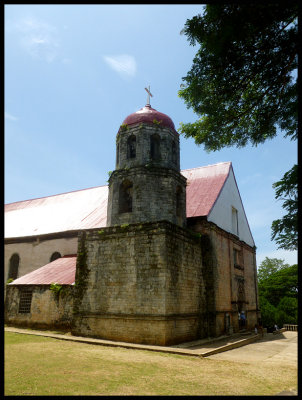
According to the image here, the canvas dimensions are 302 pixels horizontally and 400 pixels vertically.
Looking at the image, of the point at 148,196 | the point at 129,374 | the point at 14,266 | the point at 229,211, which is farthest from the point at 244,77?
the point at 14,266

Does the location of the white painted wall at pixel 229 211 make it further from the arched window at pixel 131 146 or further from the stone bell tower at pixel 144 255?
the arched window at pixel 131 146

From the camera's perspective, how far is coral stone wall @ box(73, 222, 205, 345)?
1252 cm

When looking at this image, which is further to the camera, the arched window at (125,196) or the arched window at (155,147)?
the arched window at (155,147)

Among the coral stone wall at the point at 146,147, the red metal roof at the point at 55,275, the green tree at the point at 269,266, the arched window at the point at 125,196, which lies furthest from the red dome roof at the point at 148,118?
the green tree at the point at 269,266

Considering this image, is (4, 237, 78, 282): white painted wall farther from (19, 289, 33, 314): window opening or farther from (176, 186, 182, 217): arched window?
(176, 186, 182, 217): arched window

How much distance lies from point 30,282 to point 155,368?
38.0 ft

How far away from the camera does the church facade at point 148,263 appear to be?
42.4 feet

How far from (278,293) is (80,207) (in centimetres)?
2481

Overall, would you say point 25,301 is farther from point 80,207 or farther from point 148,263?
point 148,263

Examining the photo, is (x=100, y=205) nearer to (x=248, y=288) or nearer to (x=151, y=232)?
(x=151, y=232)

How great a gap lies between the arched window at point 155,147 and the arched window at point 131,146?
886mm

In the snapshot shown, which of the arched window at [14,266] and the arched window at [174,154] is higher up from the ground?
the arched window at [174,154]

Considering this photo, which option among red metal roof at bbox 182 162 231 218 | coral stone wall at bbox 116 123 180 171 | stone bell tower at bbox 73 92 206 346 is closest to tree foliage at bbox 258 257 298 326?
red metal roof at bbox 182 162 231 218

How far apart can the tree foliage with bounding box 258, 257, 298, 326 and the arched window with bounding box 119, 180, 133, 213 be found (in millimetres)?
15989
